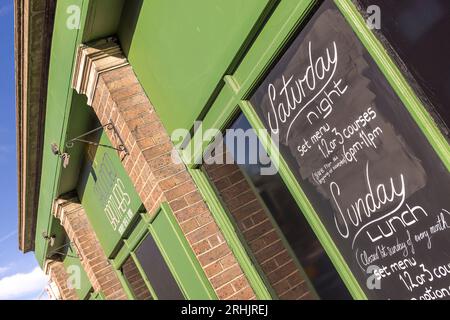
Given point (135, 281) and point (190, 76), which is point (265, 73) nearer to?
point (190, 76)

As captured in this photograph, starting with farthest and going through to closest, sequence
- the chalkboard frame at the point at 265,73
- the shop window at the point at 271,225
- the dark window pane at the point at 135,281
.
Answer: the dark window pane at the point at 135,281 < the shop window at the point at 271,225 < the chalkboard frame at the point at 265,73

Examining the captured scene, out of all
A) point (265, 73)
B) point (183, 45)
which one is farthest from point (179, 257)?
point (265, 73)

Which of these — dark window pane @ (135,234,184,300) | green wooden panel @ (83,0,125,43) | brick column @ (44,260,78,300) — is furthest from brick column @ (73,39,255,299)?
brick column @ (44,260,78,300)

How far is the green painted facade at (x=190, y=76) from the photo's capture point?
8.89 ft

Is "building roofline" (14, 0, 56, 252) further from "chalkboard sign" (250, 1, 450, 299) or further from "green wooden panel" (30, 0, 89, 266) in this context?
"chalkboard sign" (250, 1, 450, 299)

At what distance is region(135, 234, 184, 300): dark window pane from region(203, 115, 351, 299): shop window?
1465 mm

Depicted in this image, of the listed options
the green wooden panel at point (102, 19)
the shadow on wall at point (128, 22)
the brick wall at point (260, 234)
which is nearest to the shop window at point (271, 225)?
the brick wall at point (260, 234)

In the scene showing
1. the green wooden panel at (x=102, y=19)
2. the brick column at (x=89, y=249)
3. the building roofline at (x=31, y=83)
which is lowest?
the brick column at (x=89, y=249)

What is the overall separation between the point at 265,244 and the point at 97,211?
3.79 meters

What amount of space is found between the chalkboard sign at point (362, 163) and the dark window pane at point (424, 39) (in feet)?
0.52

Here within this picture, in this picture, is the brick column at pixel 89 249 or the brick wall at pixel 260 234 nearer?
the brick wall at pixel 260 234

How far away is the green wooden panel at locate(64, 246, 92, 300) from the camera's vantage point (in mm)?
8508

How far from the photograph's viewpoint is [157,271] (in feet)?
17.5

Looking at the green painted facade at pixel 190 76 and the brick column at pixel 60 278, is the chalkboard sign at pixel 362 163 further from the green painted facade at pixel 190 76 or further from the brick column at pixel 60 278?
the brick column at pixel 60 278
